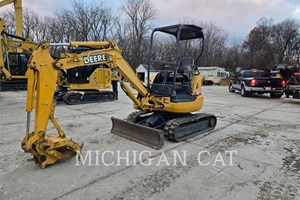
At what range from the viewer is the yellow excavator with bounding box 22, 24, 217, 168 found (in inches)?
145

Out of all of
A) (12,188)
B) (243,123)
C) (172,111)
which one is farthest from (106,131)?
(243,123)

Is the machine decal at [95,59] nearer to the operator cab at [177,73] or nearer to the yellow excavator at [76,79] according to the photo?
the operator cab at [177,73]

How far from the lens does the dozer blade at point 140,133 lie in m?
4.89

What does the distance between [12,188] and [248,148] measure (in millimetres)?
4316

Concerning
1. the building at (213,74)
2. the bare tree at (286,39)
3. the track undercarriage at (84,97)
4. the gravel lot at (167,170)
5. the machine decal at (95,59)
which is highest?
the bare tree at (286,39)

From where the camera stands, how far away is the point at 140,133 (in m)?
5.29

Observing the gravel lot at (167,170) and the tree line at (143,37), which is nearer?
the gravel lot at (167,170)

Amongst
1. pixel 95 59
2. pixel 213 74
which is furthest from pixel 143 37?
pixel 95 59

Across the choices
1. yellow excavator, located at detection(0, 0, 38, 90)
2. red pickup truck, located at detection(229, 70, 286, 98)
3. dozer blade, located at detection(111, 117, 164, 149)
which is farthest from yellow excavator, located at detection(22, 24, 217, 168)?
red pickup truck, located at detection(229, 70, 286, 98)

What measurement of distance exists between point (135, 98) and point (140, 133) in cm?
81

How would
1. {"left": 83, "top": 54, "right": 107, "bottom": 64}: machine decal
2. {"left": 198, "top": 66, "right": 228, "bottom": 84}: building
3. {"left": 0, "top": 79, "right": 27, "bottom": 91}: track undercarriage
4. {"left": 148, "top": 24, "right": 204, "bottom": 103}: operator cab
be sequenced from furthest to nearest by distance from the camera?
{"left": 198, "top": 66, "right": 228, "bottom": 84}: building
{"left": 0, "top": 79, "right": 27, "bottom": 91}: track undercarriage
{"left": 148, "top": 24, "right": 204, "bottom": 103}: operator cab
{"left": 83, "top": 54, "right": 107, "bottom": 64}: machine decal

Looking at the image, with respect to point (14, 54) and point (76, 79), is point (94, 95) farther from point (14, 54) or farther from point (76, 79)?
point (14, 54)

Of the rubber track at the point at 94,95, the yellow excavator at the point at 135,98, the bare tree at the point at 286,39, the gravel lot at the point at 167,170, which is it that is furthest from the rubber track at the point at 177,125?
the bare tree at the point at 286,39

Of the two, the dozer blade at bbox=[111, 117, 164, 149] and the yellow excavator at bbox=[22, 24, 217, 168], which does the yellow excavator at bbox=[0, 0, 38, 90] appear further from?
the yellow excavator at bbox=[22, 24, 217, 168]
